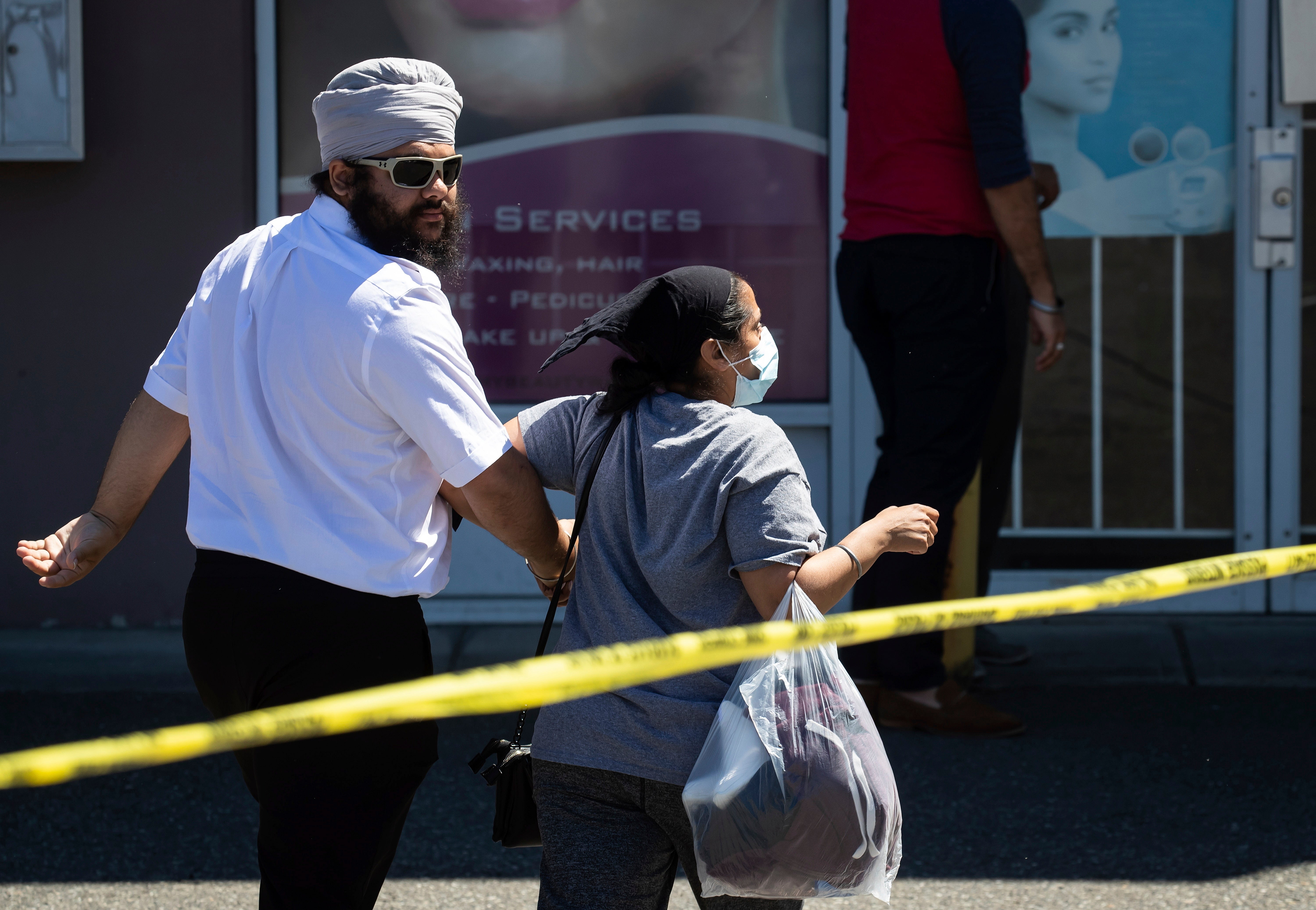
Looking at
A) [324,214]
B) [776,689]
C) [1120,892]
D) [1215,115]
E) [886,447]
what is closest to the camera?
[776,689]

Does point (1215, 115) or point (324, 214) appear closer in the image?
point (324, 214)

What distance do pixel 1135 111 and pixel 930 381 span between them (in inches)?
81.4

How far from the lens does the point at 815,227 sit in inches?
220

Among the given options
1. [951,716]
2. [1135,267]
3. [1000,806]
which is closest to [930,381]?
[951,716]

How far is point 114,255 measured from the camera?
17.8 ft

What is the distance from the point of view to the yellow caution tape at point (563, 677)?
146 centimetres

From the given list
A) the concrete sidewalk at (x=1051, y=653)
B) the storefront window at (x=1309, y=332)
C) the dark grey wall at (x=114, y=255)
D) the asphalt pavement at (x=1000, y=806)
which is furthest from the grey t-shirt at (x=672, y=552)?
the storefront window at (x=1309, y=332)

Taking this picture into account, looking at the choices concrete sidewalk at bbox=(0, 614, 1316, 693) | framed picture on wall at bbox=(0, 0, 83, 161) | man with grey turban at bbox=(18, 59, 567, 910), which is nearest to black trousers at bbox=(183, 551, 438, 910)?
man with grey turban at bbox=(18, 59, 567, 910)

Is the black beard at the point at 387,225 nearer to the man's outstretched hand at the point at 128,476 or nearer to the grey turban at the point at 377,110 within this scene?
the grey turban at the point at 377,110

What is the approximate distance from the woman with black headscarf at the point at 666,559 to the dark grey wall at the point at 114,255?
3.59 meters

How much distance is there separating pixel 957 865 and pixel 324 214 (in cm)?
217

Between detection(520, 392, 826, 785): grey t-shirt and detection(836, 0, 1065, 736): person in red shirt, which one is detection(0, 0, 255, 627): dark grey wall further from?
detection(520, 392, 826, 785): grey t-shirt

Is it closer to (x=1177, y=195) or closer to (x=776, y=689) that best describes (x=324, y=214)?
(x=776, y=689)

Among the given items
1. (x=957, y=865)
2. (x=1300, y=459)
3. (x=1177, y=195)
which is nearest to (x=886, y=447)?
(x=957, y=865)
